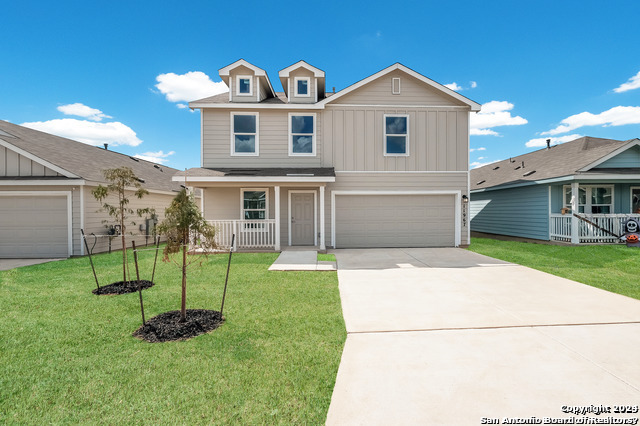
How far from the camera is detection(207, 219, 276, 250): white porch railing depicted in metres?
10.6

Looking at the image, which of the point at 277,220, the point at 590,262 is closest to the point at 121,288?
the point at 277,220

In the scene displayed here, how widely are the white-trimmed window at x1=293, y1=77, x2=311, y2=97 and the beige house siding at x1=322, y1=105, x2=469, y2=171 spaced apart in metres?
1.12

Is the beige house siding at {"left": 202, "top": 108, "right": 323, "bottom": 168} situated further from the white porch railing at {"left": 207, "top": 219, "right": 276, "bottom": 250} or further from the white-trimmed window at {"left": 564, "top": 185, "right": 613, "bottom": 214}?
the white-trimmed window at {"left": 564, "top": 185, "right": 613, "bottom": 214}

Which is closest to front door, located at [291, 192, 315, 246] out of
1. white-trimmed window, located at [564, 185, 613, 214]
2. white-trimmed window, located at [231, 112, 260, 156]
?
white-trimmed window, located at [231, 112, 260, 156]

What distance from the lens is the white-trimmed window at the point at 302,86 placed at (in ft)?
37.2

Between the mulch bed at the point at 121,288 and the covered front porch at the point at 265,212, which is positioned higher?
the covered front porch at the point at 265,212

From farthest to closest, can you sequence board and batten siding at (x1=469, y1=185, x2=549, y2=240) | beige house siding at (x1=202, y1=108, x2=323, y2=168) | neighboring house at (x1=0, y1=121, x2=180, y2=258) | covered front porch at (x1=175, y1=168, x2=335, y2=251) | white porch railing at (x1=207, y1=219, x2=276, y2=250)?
board and batten siding at (x1=469, y1=185, x2=549, y2=240) < beige house siding at (x1=202, y1=108, x2=323, y2=168) < covered front porch at (x1=175, y1=168, x2=335, y2=251) < white porch railing at (x1=207, y1=219, x2=276, y2=250) < neighboring house at (x1=0, y1=121, x2=180, y2=258)

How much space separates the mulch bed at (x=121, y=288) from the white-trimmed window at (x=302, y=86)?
869cm

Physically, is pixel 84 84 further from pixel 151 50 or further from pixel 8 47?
pixel 151 50

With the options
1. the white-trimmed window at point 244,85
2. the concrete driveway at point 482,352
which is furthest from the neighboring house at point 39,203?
the concrete driveway at point 482,352

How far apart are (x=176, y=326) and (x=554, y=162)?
1645 cm

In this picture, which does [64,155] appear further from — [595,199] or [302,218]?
[595,199]

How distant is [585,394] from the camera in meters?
2.37

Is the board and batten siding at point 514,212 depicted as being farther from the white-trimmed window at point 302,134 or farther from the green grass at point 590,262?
the white-trimmed window at point 302,134
